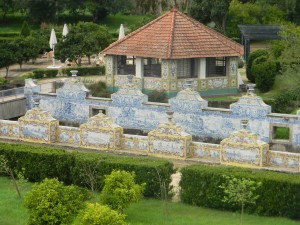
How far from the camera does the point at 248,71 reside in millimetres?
42656

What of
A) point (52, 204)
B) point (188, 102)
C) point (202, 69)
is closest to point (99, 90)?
point (202, 69)

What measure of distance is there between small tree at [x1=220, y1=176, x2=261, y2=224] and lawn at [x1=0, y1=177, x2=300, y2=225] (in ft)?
1.70

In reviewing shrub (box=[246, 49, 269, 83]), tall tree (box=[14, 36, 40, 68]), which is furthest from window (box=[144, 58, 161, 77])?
tall tree (box=[14, 36, 40, 68])

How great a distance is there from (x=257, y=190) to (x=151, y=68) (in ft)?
56.1

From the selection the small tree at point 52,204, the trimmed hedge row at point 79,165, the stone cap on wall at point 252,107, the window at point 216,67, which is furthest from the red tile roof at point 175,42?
the small tree at point 52,204

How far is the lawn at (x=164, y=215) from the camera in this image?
2280 centimetres

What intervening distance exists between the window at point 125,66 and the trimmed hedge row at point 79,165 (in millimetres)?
13186

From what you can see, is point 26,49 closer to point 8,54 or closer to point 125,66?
point 8,54

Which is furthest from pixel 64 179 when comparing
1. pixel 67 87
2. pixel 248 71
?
pixel 248 71

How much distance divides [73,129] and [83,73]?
14.8 m

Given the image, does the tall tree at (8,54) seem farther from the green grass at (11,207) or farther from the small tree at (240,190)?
the small tree at (240,190)

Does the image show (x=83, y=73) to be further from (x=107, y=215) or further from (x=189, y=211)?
(x=107, y=215)

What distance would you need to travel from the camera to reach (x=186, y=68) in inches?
1551

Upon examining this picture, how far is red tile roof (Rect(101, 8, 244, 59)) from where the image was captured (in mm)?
38719
